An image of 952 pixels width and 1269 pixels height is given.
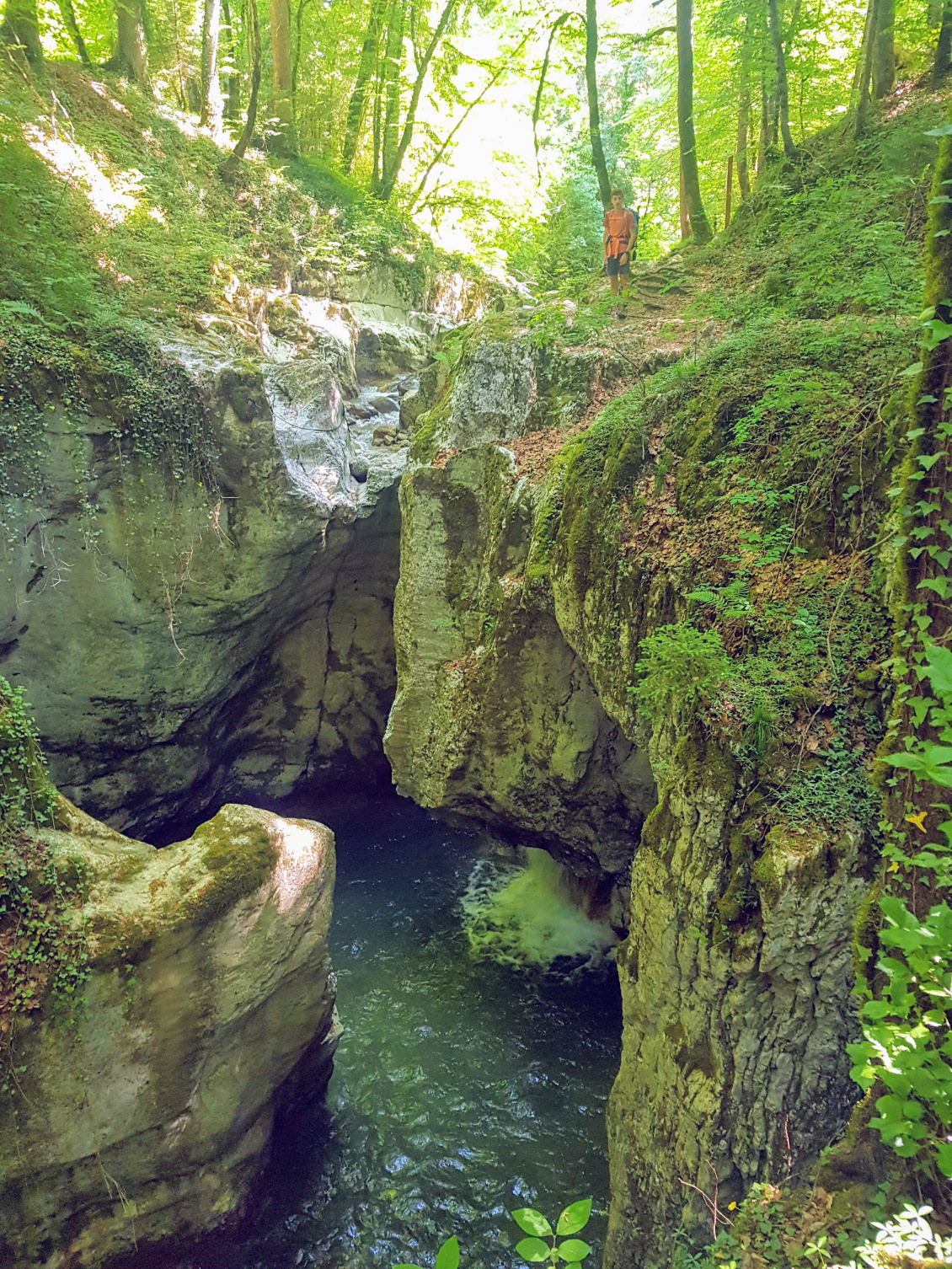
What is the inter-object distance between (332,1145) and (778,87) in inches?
534

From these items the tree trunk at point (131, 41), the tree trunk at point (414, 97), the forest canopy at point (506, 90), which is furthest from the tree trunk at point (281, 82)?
the tree trunk at point (131, 41)

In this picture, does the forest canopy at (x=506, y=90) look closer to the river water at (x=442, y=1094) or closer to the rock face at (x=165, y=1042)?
the rock face at (x=165, y=1042)

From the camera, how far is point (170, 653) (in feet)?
31.8

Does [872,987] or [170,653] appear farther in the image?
[170,653]

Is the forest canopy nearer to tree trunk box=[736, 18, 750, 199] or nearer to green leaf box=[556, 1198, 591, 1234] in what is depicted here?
tree trunk box=[736, 18, 750, 199]

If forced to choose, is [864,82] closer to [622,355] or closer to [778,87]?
[778,87]

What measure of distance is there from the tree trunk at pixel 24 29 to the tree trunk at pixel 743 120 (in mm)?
10334

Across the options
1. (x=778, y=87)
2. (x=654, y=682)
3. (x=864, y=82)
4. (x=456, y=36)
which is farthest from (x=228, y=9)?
(x=654, y=682)

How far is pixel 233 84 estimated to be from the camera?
13648 millimetres

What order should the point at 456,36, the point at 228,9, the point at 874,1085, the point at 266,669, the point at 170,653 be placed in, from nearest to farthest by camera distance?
the point at 874,1085
the point at 170,653
the point at 266,669
the point at 228,9
the point at 456,36

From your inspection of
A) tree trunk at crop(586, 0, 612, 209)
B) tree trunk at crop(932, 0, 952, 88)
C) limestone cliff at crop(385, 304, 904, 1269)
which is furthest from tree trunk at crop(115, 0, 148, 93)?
tree trunk at crop(932, 0, 952, 88)

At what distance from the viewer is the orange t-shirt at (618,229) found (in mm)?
9094

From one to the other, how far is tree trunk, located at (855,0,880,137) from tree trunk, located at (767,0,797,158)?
83cm

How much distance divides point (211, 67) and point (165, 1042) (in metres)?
15.8
